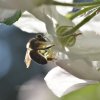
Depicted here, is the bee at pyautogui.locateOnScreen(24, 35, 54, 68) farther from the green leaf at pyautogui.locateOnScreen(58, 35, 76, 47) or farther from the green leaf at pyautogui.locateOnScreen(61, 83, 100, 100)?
the green leaf at pyautogui.locateOnScreen(61, 83, 100, 100)

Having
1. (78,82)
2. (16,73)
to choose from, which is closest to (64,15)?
(78,82)

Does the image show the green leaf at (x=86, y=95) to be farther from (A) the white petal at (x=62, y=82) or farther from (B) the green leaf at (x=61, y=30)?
(B) the green leaf at (x=61, y=30)

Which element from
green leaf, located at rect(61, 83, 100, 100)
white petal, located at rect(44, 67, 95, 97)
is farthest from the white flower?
green leaf, located at rect(61, 83, 100, 100)

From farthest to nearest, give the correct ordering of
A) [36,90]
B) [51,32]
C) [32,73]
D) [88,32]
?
[32,73]
[36,90]
[88,32]
[51,32]

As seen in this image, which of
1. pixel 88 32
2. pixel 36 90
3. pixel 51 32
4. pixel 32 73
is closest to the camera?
pixel 51 32

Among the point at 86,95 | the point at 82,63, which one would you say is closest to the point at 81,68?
the point at 82,63

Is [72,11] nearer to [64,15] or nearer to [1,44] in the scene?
[64,15]

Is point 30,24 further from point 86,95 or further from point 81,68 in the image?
point 86,95

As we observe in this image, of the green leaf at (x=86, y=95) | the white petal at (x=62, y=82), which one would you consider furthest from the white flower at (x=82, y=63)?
the green leaf at (x=86, y=95)
